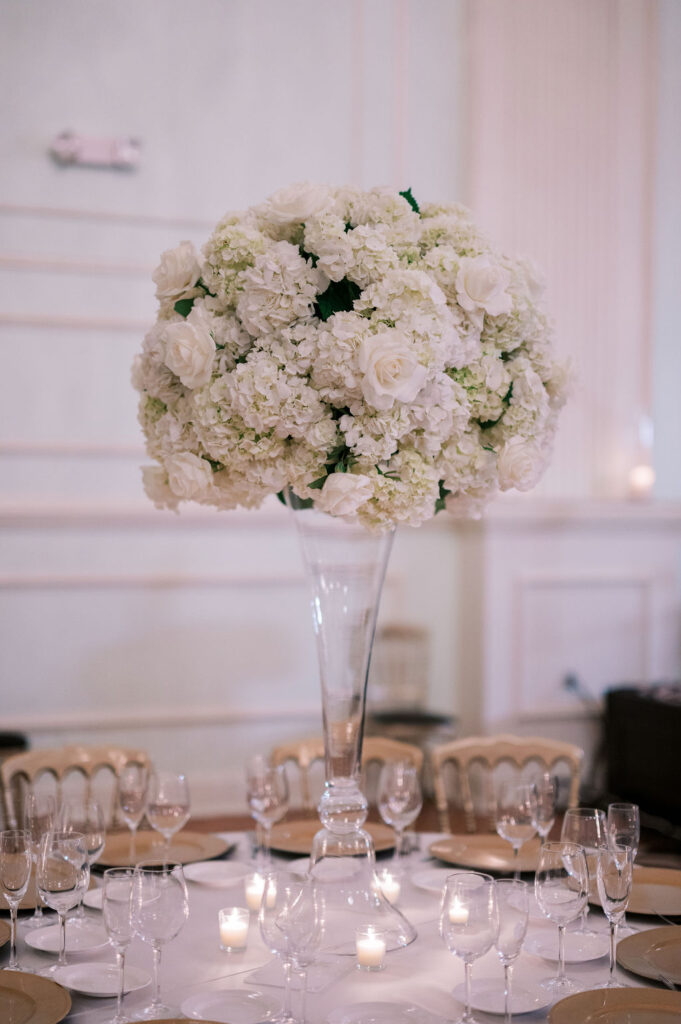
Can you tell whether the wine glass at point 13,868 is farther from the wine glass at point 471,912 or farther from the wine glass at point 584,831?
the wine glass at point 584,831

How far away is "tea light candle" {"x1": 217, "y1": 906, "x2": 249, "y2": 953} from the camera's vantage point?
160 cm

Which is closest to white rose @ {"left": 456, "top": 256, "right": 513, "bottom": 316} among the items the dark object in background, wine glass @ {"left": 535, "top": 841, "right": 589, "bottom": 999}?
wine glass @ {"left": 535, "top": 841, "right": 589, "bottom": 999}

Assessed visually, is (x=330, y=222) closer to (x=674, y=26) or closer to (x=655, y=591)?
(x=655, y=591)

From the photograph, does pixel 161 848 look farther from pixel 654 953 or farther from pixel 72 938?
pixel 654 953

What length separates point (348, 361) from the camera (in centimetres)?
152

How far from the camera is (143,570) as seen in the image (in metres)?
4.65

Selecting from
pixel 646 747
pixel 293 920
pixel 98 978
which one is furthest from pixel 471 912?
pixel 646 747

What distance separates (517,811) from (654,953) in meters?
0.39

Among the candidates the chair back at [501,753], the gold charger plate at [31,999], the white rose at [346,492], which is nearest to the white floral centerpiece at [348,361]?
the white rose at [346,492]

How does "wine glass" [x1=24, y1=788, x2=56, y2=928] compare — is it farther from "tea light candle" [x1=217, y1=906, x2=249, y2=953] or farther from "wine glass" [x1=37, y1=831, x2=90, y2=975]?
"tea light candle" [x1=217, y1=906, x2=249, y2=953]

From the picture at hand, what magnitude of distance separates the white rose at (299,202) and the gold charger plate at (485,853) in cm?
118

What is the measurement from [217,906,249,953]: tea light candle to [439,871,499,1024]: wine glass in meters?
0.42

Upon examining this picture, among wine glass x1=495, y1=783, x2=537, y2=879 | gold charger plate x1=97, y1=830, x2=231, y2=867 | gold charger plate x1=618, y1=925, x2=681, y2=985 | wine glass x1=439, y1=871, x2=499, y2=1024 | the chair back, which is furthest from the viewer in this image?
the chair back

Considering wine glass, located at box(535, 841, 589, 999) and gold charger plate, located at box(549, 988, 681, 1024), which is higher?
wine glass, located at box(535, 841, 589, 999)
